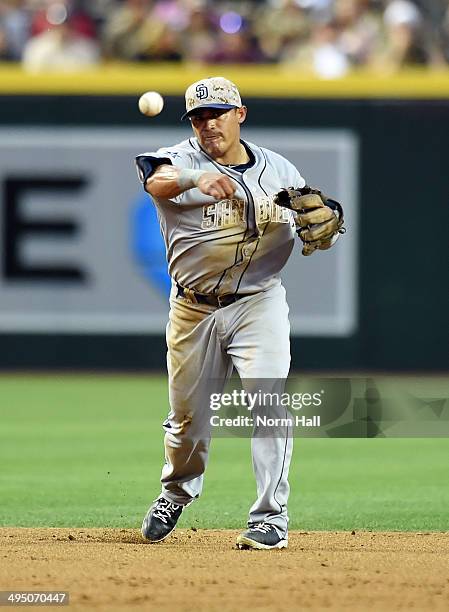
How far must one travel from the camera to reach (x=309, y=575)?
18.4 feet

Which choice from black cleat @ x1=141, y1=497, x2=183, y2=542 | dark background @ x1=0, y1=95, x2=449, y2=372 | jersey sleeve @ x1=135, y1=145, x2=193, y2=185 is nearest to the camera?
jersey sleeve @ x1=135, y1=145, x2=193, y2=185

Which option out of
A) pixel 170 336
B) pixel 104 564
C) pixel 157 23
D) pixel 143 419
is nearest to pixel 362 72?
pixel 157 23

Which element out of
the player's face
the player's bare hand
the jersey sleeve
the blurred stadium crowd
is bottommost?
the player's bare hand

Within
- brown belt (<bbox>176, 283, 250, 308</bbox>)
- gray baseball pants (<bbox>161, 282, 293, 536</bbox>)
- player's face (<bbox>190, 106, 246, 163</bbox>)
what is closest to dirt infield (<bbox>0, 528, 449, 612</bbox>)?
gray baseball pants (<bbox>161, 282, 293, 536</bbox>)

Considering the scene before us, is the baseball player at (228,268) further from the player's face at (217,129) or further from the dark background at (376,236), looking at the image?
→ the dark background at (376,236)

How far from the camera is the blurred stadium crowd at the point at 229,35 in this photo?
14.4 metres

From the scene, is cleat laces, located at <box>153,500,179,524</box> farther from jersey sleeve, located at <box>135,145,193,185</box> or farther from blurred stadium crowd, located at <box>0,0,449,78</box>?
blurred stadium crowd, located at <box>0,0,449,78</box>

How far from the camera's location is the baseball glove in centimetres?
627

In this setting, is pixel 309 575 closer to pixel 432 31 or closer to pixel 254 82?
pixel 254 82

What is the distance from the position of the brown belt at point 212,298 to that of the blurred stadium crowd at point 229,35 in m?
8.20

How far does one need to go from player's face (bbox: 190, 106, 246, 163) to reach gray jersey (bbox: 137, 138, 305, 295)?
0.06 metres

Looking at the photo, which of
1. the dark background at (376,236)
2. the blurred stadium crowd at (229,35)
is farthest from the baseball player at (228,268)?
the blurred stadium crowd at (229,35)

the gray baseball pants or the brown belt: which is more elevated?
the brown belt

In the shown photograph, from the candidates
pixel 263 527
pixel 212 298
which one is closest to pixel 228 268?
pixel 212 298
